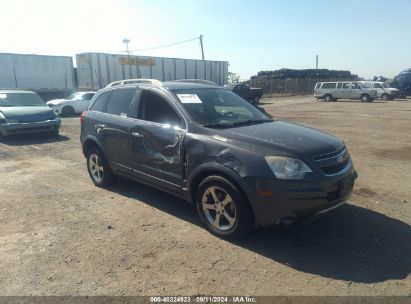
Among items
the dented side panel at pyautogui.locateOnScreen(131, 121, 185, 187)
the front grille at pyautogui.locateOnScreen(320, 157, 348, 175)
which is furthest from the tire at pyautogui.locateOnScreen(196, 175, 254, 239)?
the front grille at pyautogui.locateOnScreen(320, 157, 348, 175)

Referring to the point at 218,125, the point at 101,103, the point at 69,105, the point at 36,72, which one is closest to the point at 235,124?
the point at 218,125

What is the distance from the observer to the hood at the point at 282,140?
148 inches

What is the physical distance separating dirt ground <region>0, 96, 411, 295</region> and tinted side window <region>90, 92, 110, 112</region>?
1342mm

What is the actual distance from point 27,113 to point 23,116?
180 mm

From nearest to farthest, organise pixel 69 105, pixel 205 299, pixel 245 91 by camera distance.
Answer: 1. pixel 205 299
2. pixel 69 105
3. pixel 245 91

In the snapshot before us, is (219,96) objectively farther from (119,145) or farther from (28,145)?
(28,145)

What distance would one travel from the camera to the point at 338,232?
13.8ft

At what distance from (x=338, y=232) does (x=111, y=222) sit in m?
2.82

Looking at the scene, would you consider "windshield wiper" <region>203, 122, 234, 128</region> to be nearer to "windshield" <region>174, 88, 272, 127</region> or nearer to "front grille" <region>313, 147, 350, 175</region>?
"windshield" <region>174, 88, 272, 127</region>

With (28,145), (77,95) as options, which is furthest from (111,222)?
(77,95)

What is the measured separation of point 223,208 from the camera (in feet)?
13.3

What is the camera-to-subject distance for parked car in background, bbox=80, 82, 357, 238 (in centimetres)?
365

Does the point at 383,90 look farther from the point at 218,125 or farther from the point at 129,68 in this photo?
the point at 218,125

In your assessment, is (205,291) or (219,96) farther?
(219,96)
